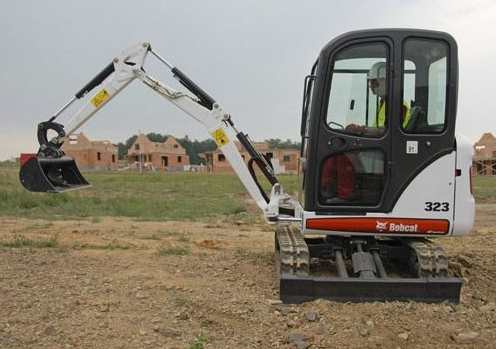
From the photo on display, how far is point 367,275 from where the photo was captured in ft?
17.5

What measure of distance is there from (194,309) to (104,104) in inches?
139

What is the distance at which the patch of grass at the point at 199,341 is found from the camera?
4.04 meters

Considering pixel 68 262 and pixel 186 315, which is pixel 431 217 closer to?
pixel 186 315

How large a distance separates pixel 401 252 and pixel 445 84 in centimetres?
207

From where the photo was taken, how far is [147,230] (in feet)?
36.0

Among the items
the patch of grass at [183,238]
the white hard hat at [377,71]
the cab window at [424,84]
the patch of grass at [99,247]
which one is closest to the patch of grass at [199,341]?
the cab window at [424,84]

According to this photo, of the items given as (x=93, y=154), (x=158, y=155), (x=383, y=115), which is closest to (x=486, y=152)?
(x=158, y=155)

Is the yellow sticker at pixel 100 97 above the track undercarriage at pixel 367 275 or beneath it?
above

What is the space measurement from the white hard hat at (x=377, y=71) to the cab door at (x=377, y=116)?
1 centimetres

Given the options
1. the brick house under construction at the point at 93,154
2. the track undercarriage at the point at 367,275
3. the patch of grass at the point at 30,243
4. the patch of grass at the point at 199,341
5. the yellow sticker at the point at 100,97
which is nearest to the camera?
the patch of grass at the point at 199,341

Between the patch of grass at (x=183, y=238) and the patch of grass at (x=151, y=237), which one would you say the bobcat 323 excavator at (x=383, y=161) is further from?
the patch of grass at (x=151, y=237)

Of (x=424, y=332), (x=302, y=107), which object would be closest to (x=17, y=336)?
(x=424, y=332)

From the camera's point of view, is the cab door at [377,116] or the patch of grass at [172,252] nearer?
the cab door at [377,116]

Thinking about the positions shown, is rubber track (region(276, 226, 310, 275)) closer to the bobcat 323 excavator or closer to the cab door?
the bobcat 323 excavator
